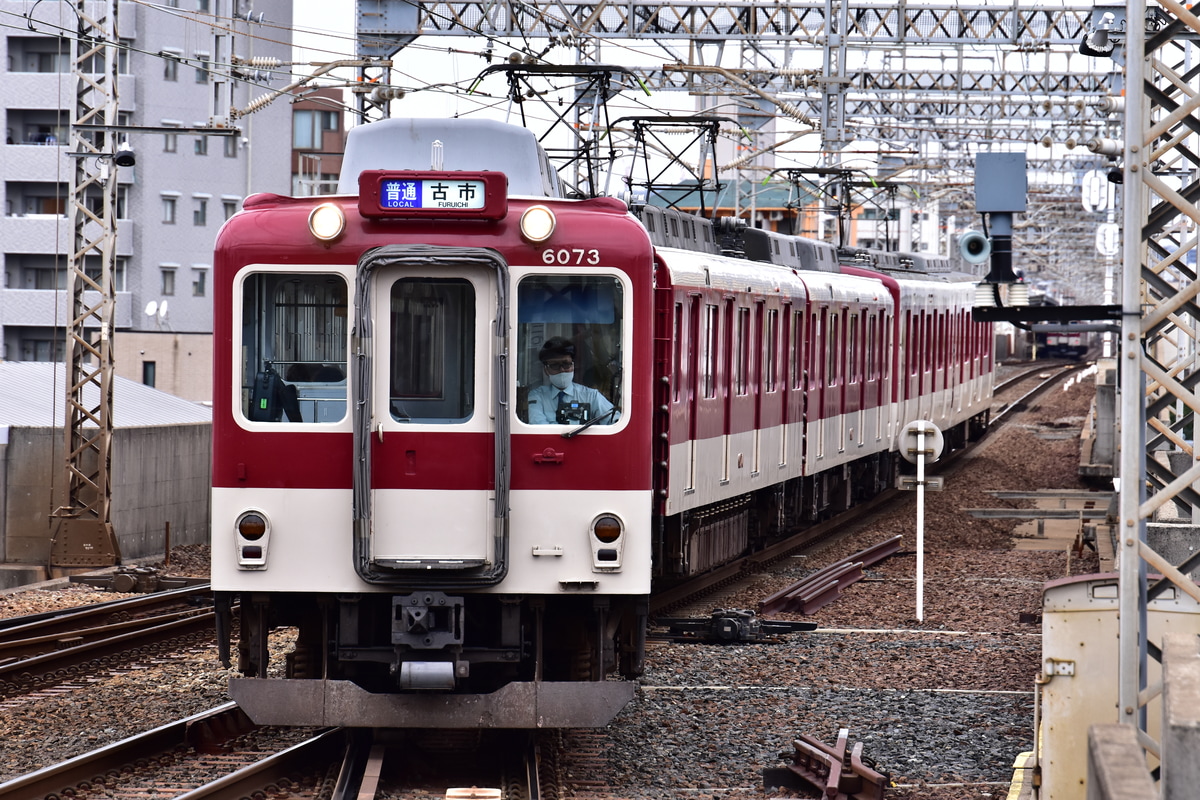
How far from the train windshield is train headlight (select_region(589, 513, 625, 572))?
1.51 feet

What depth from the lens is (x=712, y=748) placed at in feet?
28.7

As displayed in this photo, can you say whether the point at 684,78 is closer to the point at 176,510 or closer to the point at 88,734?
the point at 176,510

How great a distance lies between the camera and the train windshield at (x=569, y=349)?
7922mm

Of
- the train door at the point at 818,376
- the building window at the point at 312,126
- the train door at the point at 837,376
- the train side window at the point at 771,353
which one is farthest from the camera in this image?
the building window at the point at 312,126

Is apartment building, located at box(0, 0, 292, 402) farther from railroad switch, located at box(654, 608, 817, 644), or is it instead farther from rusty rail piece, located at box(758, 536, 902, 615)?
railroad switch, located at box(654, 608, 817, 644)

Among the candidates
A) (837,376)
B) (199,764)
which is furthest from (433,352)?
(837,376)

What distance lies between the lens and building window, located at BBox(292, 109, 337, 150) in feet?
208

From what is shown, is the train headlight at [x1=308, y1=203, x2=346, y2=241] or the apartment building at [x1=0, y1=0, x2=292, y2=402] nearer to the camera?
the train headlight at [x1=308, y1=203, x2=346, y2=241]

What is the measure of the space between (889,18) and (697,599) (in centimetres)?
1330

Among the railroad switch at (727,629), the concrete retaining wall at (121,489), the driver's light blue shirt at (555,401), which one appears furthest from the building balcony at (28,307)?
the driver's light blue shirt at (555,401)

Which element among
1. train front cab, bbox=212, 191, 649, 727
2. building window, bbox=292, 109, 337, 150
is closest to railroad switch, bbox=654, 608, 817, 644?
train front cab, bbox=212, 191, 649, 727

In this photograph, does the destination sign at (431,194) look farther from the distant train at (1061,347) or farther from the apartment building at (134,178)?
the distant train at (1061,347)

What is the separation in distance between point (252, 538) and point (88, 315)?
1042 centimetres

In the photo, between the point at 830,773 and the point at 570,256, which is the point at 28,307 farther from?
the point at 830,773
